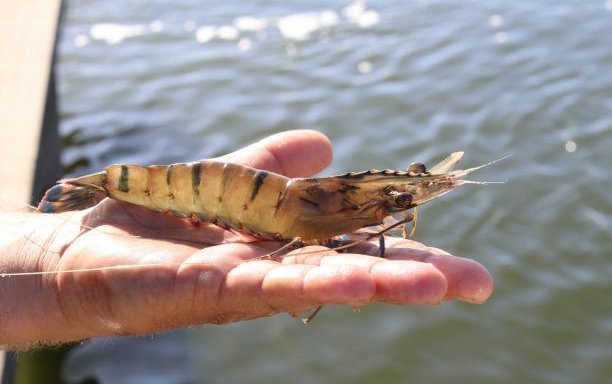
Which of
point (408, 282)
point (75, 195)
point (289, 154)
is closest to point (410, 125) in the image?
point (289, 154)

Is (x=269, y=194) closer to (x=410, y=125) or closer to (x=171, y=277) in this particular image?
(x=171, y=277)

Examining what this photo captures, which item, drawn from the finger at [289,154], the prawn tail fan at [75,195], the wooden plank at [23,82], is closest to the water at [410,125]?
the wooden plank at [23,82]

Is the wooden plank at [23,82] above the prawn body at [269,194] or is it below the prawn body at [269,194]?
above

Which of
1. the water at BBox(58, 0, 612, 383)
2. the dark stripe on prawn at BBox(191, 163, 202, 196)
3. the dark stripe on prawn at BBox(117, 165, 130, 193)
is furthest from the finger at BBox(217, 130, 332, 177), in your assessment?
the water at BBox(58, 0, 612, 383)

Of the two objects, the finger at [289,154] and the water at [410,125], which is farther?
the water at [410,125]

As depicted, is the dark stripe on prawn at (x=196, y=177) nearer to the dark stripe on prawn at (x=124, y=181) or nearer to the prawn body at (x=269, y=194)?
the prawn body at (x=269, y=194)

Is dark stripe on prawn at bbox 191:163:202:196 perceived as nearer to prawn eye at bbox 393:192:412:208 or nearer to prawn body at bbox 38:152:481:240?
prawn body at bbox 38:152:481:240
